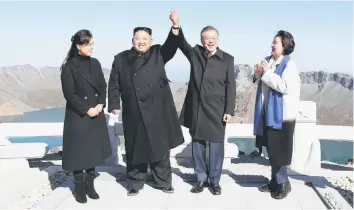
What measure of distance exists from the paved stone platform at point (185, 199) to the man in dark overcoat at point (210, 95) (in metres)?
0.17

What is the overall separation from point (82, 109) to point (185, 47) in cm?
110

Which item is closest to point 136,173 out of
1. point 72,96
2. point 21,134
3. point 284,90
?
point 72,96

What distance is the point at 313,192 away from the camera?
4.36m

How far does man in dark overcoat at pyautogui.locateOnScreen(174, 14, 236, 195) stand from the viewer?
406 centimetres

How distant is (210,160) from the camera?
4254 mm

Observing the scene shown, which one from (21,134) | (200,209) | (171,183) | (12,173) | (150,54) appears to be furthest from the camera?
(21,134)

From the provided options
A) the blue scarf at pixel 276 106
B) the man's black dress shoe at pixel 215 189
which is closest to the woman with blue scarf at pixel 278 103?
the blue scarf at pixel 276 106

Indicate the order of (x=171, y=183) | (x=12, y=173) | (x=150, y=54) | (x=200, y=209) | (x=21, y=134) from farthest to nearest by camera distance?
(x=21, y=134) < (x=12, y=173) < (x=171, y=183) < (x=150, y=54) < (x=200, y=209)

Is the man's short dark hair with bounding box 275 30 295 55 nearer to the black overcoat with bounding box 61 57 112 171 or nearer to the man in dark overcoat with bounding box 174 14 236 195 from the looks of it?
the man in dark overcoat with bounding box 174 14 236 195

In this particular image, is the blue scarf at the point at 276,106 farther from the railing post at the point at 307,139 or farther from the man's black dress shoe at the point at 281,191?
the railing post at the point at 307,139

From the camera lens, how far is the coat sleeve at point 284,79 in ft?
12.6

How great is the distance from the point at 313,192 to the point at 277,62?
1.39m

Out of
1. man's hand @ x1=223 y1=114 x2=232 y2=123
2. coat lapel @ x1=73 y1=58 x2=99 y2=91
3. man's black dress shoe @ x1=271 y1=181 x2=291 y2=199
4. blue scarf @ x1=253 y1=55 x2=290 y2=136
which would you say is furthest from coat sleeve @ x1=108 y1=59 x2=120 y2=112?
man's black dress shoe @ x1=271 y1=181 x2=291 y2=199

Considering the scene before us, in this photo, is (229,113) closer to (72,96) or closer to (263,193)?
(263,193)
